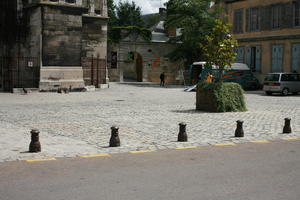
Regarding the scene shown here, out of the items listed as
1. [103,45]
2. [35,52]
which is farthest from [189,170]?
[103,45]

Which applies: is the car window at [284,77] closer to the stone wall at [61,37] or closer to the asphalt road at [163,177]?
the stone wall at [61,37]

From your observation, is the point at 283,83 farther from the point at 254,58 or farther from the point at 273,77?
the point at 254,58

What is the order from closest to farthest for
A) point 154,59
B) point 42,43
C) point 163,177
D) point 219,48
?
point 163,177, point 219,48, point 42,43, point 154,59

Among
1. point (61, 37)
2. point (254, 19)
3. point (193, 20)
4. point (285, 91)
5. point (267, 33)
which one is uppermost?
point (193, 20)

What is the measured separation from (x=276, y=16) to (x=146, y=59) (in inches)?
685

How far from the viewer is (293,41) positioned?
3044 cm

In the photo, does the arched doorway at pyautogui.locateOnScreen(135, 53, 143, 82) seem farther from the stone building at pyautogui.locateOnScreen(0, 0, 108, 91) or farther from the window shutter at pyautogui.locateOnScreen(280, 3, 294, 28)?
the stone building at pyautogui.locateOnScreen(0, 0, 108, 91)

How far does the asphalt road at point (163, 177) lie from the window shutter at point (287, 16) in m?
25.4

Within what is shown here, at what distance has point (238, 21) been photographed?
3525 centimetres

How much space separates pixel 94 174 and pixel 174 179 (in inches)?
42.3

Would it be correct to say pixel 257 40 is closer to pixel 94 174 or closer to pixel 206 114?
pixel 206 114

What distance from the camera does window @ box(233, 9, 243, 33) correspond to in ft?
115

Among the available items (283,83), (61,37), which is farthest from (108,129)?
(283,83)

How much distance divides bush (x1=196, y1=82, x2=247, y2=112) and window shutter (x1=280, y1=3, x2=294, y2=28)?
18496 mm
